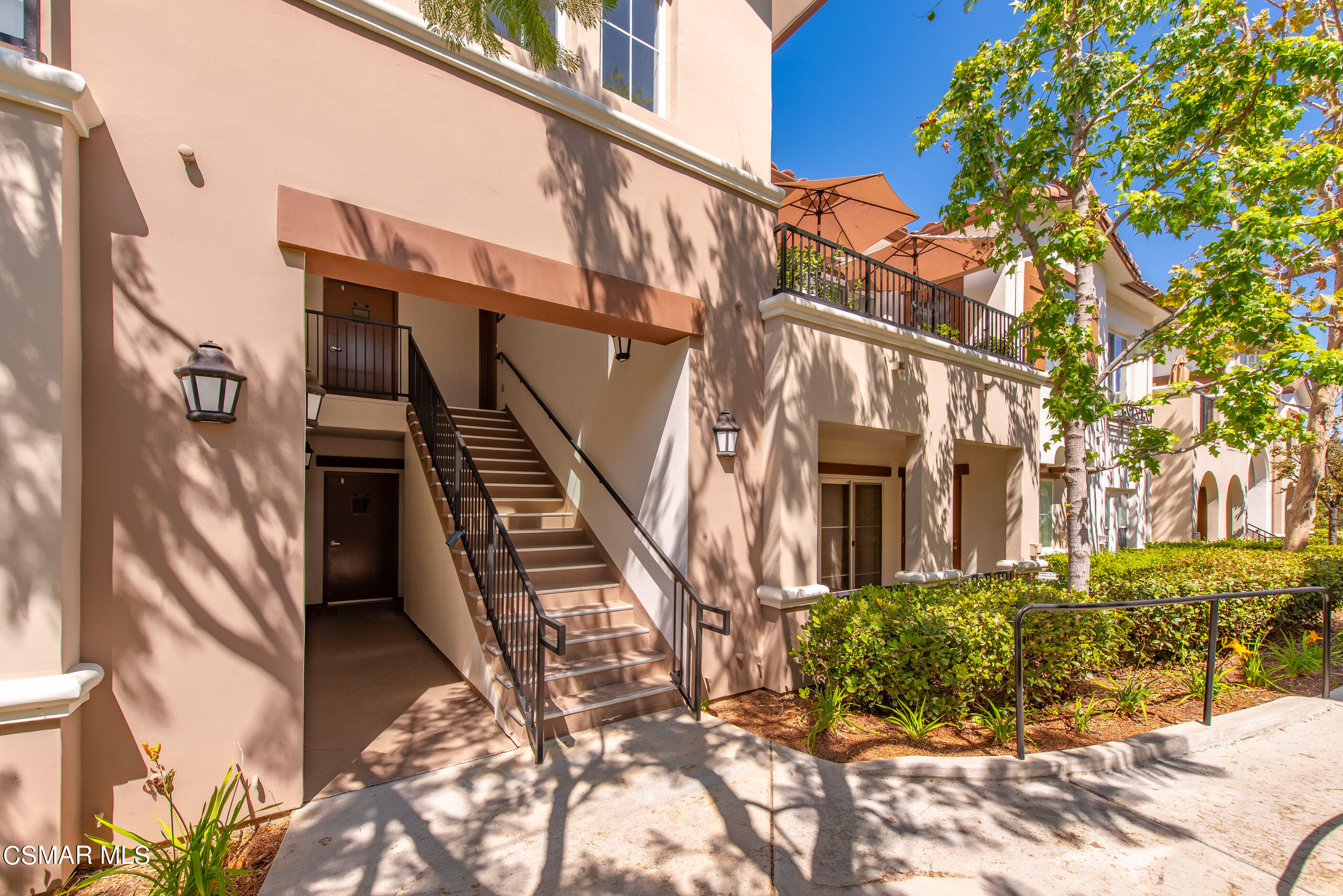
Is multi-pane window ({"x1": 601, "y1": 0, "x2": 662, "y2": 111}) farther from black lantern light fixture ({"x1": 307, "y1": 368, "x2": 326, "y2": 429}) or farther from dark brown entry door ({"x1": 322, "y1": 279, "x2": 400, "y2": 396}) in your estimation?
dark brown entry door ({"x1": 322, "y1": 279, "x2": 400, "y2": 396})

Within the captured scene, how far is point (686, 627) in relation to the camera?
5383 mm

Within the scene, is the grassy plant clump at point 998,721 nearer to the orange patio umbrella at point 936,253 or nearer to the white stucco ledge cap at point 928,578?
the white stucco ledge cap at point 928,578

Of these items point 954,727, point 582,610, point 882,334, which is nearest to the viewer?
point 954,727

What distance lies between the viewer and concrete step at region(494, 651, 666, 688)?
4922 mm

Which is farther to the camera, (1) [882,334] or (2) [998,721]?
(1) [882,334]

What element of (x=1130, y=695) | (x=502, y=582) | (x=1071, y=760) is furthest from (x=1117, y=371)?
(x=502, y=582)

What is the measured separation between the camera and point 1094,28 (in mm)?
6133

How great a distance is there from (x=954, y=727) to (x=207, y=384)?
5.56 metres

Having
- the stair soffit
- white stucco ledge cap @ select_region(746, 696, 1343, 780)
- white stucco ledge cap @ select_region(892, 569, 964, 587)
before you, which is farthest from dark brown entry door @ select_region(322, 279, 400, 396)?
white stucco ledge cap @ select_region(746, 696, 1343, 780)

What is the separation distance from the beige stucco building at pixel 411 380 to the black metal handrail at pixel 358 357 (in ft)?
0.75

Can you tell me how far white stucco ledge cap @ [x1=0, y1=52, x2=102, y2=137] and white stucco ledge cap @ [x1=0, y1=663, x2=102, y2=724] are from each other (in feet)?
9.11

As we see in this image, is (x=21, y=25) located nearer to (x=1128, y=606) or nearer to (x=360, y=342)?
(x=360, y=342)

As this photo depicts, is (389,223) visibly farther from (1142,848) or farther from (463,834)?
(1142,848)

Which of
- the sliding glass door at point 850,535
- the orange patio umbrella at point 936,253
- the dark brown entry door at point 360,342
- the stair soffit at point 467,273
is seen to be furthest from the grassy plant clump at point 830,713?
the dark brown entry door at point 360,342
